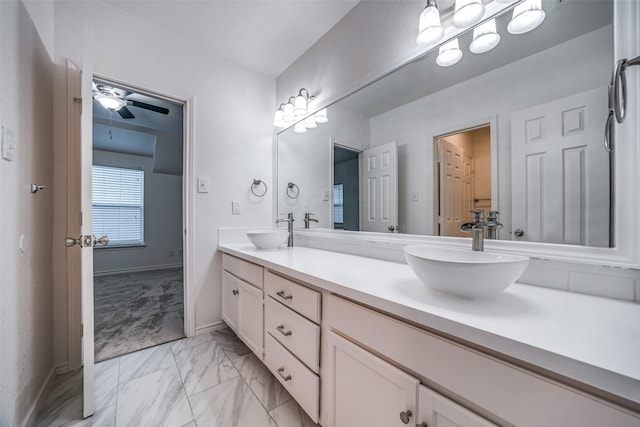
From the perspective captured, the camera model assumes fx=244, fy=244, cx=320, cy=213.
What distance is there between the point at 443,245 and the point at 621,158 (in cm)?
63

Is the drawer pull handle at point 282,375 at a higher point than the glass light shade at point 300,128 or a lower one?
lower

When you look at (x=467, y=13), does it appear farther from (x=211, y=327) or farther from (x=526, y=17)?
(x=211, y=327)

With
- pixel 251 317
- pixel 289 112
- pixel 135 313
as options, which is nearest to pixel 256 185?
pixel 289 112

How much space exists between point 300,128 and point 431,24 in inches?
50.3

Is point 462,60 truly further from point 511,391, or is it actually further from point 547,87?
point 511,391

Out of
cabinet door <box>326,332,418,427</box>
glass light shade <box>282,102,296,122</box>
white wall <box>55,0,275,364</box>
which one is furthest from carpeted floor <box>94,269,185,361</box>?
glass light shade <box>282,102,296,122</box>

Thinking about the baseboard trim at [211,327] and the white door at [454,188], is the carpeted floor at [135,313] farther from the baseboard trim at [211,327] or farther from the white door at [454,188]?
the white door at [454,188]

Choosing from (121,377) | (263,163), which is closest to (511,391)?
(121,377)

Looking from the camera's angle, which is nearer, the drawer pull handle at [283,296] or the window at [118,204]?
the drawer pull handle at [283,296]

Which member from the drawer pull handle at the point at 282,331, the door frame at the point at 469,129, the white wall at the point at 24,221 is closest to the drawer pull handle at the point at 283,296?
the drawer pull handle at the point at 282,331

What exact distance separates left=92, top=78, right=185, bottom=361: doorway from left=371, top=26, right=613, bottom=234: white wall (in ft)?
6.18

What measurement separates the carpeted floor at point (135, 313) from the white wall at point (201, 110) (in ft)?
1.03

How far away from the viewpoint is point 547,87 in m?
0.88

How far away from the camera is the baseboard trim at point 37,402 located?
1122mm
